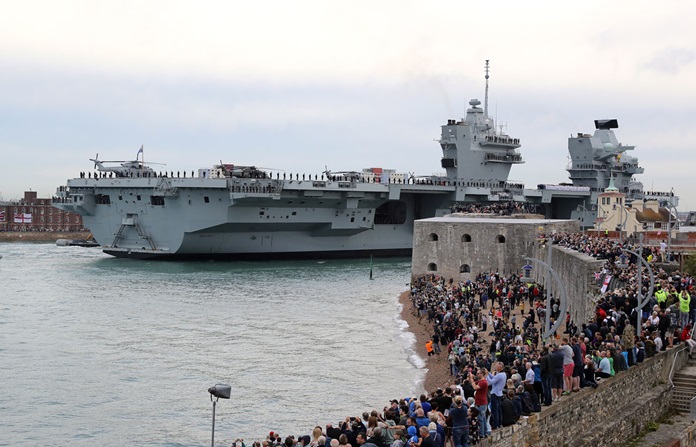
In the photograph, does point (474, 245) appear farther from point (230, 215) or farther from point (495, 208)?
point (230, 215)

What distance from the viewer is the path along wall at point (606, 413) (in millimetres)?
11914

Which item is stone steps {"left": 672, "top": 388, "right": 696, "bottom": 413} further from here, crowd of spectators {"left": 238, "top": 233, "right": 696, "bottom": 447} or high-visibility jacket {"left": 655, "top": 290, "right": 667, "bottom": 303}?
high-visibility jacket {"left": 655, "top": 290, "right": 667, "bottom": 303}

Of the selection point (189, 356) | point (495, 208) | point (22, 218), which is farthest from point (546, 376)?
point (22, 218)

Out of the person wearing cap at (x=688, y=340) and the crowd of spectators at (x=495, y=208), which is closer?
the person wearing cap at (x=688, y=340)

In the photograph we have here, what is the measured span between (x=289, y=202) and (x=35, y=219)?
6521cm

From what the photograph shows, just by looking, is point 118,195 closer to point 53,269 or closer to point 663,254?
point 53,269

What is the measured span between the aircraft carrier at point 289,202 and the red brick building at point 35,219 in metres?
49.4

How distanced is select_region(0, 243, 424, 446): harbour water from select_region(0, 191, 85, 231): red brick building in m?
63.3

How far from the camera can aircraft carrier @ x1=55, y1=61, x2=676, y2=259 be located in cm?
5294

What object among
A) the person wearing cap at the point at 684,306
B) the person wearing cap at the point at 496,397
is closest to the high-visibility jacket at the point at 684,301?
the person wearing cap at the point at 684,306

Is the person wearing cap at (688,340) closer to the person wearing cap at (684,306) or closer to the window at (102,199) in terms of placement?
the person wearing cap at (684,306)

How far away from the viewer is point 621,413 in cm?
1453

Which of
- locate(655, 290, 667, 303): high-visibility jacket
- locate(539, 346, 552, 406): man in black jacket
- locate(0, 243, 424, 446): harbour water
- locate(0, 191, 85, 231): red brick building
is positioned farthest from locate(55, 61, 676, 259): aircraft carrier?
locate(0, 191, 85, 231): red brick building

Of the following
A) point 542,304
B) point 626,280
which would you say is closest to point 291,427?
point 626,280
